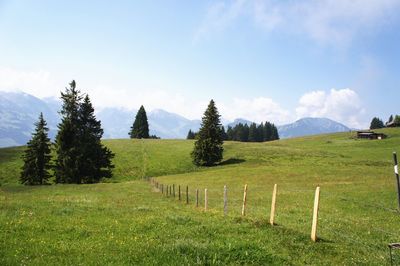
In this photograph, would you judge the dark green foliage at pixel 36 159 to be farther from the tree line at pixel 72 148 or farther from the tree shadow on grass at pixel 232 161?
the tree shadow on grass at pixel 232 161

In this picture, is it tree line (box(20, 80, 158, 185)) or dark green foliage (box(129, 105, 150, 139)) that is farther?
dark green foliage (box(129, 105, 150, 139))

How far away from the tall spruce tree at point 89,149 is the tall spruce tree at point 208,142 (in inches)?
1085

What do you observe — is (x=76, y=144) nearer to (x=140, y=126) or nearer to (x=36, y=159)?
(x=36, y=159)

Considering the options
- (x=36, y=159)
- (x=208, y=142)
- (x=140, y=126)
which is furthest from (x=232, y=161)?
(x=140, y=126)

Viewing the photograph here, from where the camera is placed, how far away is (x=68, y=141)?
69.6 metres

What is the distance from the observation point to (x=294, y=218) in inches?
951

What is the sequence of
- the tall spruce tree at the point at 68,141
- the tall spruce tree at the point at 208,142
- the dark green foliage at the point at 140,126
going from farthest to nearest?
1. the dark green foliage at the point at 140,126
2. the tall spruce tree at the point at 208,142
3. the tall spruce tree at the point at 68,141

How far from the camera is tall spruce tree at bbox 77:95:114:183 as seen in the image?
6969cm

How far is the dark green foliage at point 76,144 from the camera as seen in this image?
225 ft

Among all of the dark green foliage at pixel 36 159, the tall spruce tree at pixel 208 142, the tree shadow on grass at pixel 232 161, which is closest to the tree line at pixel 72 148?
the dark green foliage at pixel 36 159

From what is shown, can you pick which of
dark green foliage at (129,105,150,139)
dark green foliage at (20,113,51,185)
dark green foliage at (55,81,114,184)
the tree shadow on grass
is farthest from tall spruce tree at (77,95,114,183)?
dark green foliage at (129,105,150,139)

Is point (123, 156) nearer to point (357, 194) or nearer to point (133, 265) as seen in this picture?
point (357, 194)

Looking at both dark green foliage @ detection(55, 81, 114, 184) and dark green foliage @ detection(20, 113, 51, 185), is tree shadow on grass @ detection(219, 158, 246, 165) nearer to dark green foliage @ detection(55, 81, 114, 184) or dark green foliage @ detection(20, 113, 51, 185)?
dark green foliage @ detection(55, 81, 114, 184)

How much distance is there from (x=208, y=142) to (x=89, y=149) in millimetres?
33158
